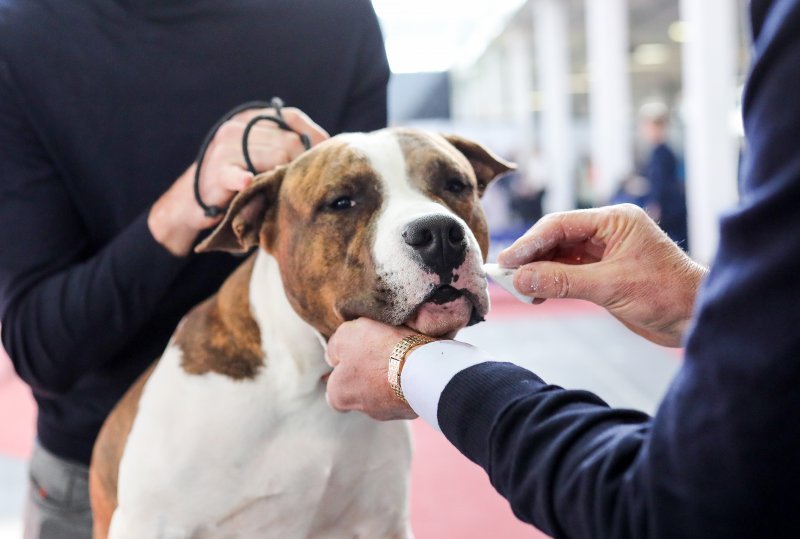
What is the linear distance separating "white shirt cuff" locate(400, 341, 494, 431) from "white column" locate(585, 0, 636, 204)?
12.5m

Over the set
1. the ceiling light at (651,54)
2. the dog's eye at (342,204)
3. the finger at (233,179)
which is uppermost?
the finger at (233,179)

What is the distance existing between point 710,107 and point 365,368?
9059 millimetres

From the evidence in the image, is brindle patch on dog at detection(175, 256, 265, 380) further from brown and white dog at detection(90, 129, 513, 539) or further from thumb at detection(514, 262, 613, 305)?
thumb at detection(514, 262, 613, 305)

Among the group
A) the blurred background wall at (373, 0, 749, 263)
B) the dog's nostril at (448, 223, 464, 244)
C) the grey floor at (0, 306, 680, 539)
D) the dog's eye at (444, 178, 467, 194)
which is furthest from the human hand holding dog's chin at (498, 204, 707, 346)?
the blurred background wall at (373, 0, 749, 263)

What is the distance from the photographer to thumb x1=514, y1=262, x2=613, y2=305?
1.23 meters

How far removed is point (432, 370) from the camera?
1.09 metres

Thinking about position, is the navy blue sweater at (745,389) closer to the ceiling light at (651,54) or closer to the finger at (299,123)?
the finger at (299,123)

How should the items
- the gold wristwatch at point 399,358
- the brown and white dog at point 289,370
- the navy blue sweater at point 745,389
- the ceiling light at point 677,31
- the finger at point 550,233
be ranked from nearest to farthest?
the navy blue sweater at point 745,389 < the gold wristwatch at point 399,358 < the finger at point 550,233 < the brown and white dog at point 289,370 < the ceiling light at point 677,31

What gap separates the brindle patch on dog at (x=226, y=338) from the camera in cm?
161

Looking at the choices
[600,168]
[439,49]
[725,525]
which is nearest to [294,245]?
[725,525]

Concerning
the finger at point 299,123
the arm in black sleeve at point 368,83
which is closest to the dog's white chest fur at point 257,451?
the finger at point 299,123

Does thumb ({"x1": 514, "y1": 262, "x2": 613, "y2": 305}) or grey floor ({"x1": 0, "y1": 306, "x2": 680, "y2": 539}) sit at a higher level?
thumb ({"x1": 514, "y1": 262, "x2": 613, "y2": 305})

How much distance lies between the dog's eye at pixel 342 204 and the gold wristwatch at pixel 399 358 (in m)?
0.38

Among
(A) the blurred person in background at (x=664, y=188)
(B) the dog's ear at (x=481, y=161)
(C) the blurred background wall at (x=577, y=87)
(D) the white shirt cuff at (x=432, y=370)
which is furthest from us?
(C) the blurred background wall at (x=577, y=87)
